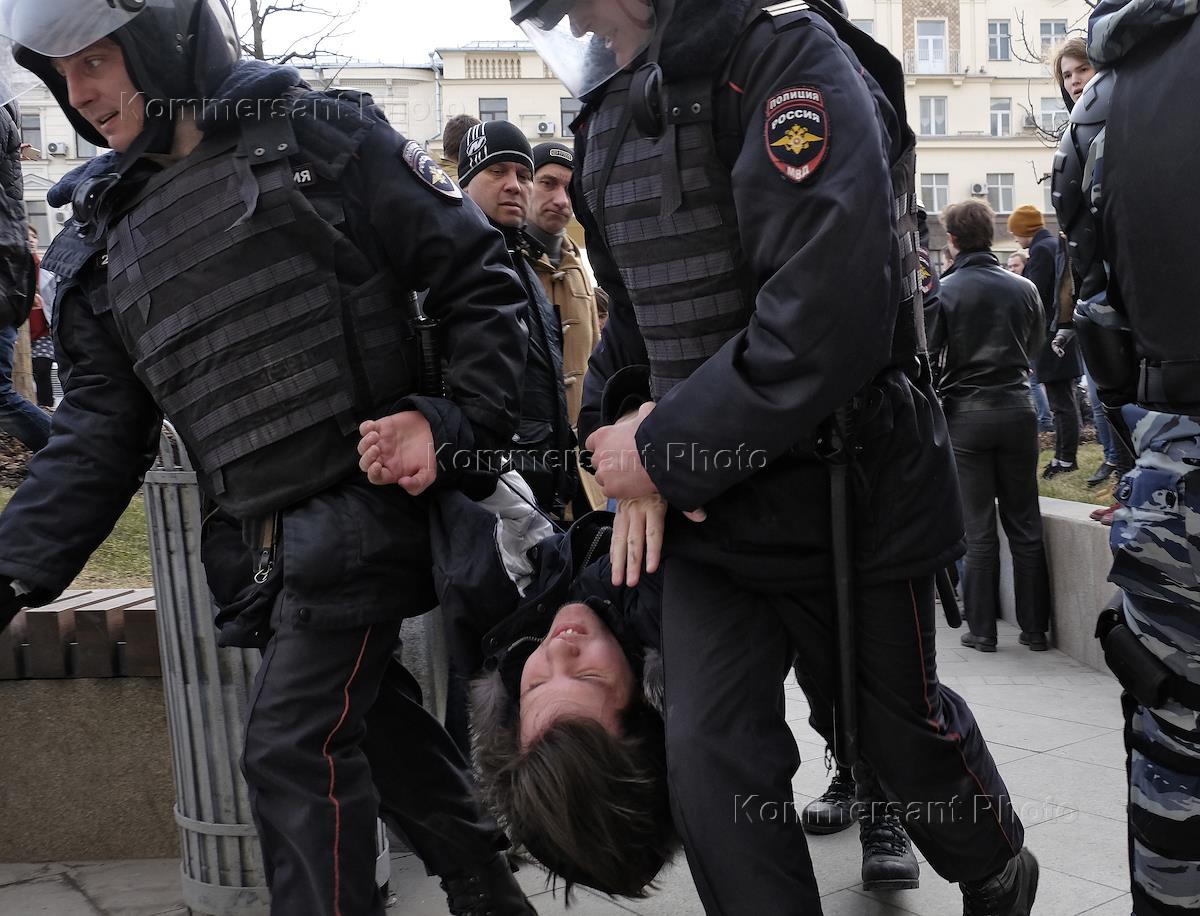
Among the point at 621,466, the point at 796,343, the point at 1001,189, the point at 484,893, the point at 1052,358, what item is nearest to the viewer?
the point at 796,343

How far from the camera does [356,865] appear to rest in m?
2.51

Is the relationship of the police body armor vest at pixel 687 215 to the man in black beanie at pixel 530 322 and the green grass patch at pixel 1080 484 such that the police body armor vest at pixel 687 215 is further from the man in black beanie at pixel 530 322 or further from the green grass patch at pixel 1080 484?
the green grass patch at pixel 1080 484

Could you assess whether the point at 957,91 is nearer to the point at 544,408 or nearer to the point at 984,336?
the point at 984,336

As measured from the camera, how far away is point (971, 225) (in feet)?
21.3

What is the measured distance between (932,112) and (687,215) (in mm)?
51576

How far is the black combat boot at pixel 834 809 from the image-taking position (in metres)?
3.67

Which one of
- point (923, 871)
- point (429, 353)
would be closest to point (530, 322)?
point (429, 353)

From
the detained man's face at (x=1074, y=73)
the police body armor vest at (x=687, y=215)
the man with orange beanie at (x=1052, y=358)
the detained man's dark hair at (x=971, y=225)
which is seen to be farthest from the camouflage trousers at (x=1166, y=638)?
the man with orange beanie at (x=1052, y=358)

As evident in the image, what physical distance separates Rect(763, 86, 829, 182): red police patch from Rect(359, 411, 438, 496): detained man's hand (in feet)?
3.05

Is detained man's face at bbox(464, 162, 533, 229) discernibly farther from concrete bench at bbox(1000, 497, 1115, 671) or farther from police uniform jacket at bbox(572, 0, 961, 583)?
concrete bench at bbox(1000, 497, 1115, 671)

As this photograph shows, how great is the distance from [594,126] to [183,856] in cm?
217

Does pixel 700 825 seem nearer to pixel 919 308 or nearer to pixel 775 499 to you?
pixel 775 499

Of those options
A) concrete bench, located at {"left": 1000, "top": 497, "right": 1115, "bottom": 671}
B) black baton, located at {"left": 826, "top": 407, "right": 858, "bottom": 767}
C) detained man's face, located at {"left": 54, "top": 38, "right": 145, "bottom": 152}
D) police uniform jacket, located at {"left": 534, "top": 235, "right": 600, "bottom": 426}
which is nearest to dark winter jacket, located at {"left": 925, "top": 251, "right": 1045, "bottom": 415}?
concrete bench, located at {"left": 1000, "top": 497, "right": 1115, "bottom": 671}

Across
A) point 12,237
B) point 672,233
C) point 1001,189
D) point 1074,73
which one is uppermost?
point 1001,189
